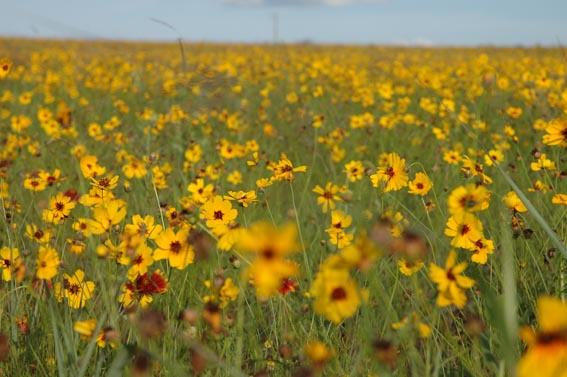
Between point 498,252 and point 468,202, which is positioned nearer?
point 468,202

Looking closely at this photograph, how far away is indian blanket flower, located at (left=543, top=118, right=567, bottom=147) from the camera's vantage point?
1499mm

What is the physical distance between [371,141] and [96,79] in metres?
4.49

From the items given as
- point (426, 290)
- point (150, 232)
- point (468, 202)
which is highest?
point (468, 202)

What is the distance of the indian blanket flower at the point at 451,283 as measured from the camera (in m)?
0.78

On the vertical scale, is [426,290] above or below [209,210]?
below

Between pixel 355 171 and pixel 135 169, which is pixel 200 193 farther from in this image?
pixel 135 169

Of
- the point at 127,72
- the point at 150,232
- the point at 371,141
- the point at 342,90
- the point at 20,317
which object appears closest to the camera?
the point at 150,232

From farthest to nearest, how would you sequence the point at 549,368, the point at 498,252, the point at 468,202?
the point at 498,252 < the point at 468,202 < the point at 549,368

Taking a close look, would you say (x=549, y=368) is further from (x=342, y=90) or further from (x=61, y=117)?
(x=342, y=90)

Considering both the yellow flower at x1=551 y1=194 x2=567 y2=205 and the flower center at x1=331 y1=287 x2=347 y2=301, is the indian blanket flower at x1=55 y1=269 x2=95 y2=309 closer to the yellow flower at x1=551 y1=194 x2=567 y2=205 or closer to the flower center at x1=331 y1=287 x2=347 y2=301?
the flower center at x1=331 y1=287 x2=347 y2=301

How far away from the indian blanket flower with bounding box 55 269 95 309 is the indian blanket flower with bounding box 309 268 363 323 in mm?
805

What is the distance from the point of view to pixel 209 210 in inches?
49.6

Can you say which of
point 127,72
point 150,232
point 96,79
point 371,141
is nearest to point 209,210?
point 150,232

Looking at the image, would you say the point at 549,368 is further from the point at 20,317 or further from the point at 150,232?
the point at 20,317
